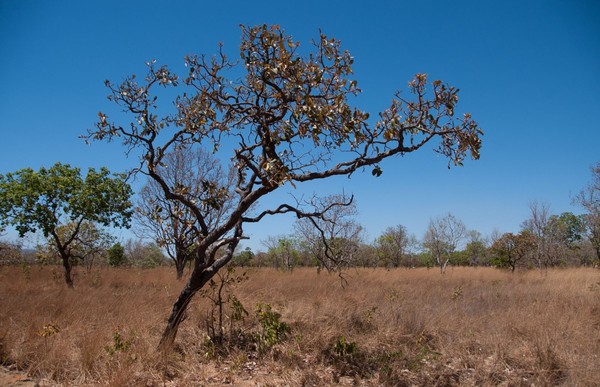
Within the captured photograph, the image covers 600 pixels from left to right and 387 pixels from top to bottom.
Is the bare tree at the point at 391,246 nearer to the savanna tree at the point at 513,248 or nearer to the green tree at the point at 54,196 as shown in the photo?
the savanna tree at the point at 513,248

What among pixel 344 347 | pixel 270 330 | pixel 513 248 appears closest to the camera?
pixel 270 330

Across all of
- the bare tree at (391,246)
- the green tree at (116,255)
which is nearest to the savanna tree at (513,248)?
the bare tree at (391,246)

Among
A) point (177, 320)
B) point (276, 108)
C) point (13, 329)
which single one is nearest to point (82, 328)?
point (13, 329)

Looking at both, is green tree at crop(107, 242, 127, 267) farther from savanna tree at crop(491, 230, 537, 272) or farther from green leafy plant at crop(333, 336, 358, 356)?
savanna tree at crop(491, 230, 537, 272)

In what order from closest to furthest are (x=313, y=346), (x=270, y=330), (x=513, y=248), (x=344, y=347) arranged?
1. (x=270, y=330)
2. (x=344, y=347)
3. (x=313, y=346)
4. (x=513, y=248)

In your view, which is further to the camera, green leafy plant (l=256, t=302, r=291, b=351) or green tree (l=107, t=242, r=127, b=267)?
green tree (l=107, t=242, r=127, b=267)

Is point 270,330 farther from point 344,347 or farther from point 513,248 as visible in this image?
point 513,248

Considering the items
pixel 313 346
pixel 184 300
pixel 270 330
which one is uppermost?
pixel 184 300

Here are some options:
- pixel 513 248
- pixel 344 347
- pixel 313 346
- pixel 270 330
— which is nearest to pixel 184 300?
pixel 270 330

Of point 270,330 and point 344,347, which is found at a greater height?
point 270,330

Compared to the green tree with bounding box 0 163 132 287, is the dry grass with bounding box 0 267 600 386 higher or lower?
lower

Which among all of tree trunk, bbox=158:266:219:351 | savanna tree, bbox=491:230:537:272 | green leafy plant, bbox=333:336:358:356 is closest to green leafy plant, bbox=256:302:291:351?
green leafy plant, bbox=333:336:358:356

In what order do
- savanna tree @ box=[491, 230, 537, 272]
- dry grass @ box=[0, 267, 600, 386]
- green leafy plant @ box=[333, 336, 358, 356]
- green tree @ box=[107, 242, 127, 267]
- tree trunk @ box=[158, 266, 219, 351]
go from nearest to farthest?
1. dry grass @ box=[0, 267, 600, 386]
2. tree trunk @ box=[158, 266, 219, 351]
3. green leafy plant @ box=[333, 336, 358, 356]
4. savanna tree @ box=[491, 230, 537, 272]
5. green tree @ box=[107, 242, 127, 267]

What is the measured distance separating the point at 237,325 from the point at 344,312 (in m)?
2.31
